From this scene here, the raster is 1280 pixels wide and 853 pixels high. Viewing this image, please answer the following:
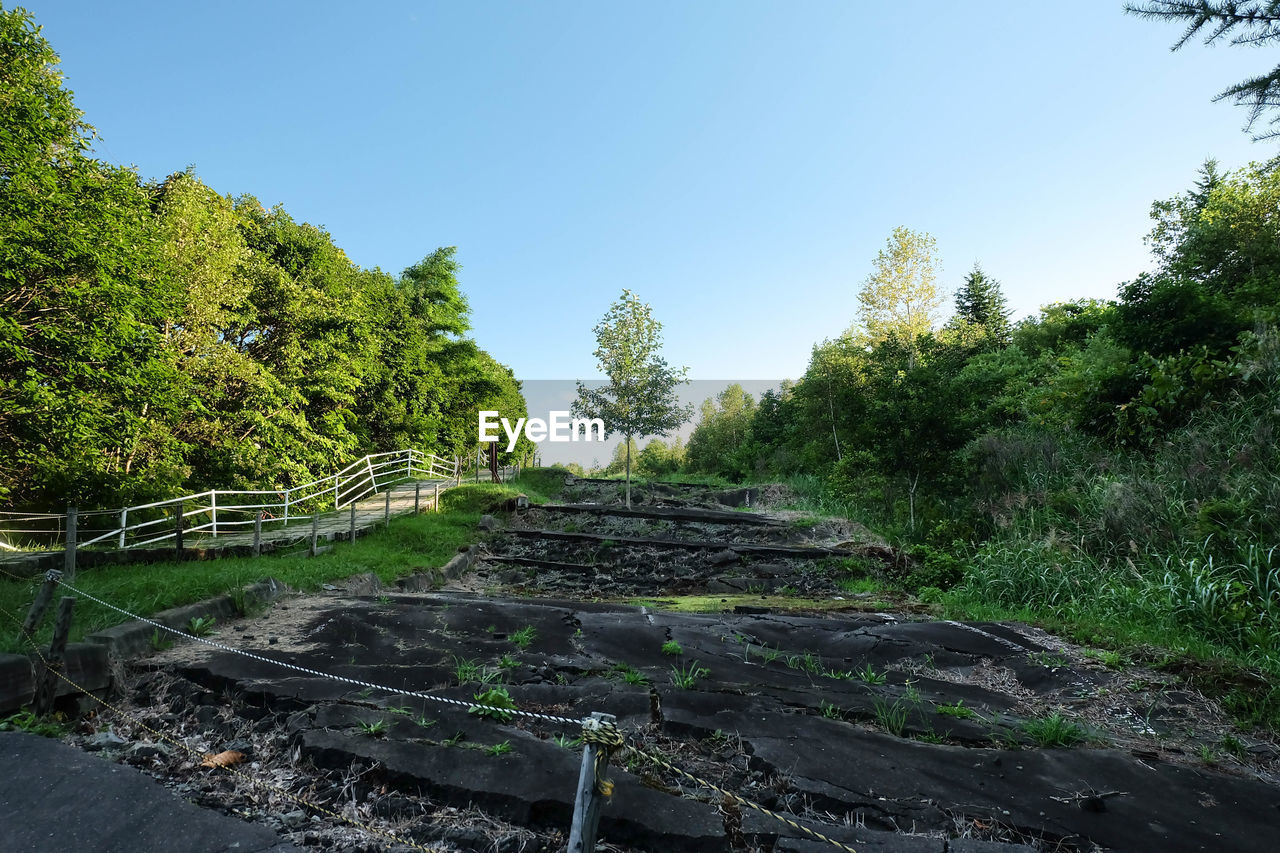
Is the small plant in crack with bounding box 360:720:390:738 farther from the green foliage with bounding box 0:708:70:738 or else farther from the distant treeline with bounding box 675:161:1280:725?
the distant treeline with bounding box 675:161:1280:725


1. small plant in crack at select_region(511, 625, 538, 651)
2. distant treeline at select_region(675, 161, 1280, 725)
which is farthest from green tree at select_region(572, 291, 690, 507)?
small plant in crack at select_region(511, 625, 538, 651)

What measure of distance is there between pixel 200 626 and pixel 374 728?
11.0 ft

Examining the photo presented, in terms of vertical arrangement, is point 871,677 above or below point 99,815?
below

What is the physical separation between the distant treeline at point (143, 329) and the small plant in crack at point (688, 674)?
12.7m

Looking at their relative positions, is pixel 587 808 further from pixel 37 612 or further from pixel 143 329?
pixel 143 329

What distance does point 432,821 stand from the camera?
3.03 metres

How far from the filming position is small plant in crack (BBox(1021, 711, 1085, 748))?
3.86m

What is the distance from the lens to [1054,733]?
3873mm

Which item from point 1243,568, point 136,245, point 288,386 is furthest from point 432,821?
point 288,386

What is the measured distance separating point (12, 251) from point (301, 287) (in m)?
8.91

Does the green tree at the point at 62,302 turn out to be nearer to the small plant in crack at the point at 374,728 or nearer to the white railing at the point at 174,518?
the white railing at the point at 174,518

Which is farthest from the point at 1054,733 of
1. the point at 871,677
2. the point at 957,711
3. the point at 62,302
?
the point at 62,302

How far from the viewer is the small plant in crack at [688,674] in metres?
4.65

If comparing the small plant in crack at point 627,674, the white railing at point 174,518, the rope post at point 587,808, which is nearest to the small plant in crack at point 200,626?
the white railing at point 174,518
